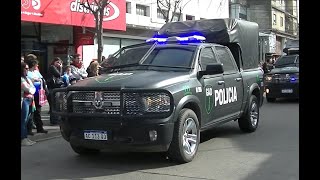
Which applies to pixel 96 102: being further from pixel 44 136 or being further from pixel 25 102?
pixel 44 136

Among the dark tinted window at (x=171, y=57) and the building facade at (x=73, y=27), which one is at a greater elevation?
the building facade at (x=73, y=27)

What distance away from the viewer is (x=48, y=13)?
1606 centimetres

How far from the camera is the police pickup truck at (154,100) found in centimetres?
664

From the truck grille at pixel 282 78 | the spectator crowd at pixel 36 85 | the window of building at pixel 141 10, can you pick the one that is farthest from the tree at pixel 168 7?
the spectator crowd at pixel 36 85

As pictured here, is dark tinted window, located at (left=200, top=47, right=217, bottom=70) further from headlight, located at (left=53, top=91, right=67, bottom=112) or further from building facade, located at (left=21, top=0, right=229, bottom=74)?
building facade, located at (left=21, top=0, right=229, bottom=74)

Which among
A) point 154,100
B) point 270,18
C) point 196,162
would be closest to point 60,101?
Answer: point 154,100

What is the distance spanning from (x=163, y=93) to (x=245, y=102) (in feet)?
11.5

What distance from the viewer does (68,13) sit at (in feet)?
55.9

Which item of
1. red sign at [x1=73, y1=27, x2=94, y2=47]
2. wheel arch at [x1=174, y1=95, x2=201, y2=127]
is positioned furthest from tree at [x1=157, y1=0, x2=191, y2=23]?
wheel arch at [x1=174, y1=95, x2=201, y2=127]

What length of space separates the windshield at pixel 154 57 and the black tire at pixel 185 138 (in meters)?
0.96

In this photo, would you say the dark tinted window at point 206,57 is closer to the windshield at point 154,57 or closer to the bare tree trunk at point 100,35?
the windshield at point 154,57

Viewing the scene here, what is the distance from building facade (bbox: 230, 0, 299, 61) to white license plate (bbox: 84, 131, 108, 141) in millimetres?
30761
